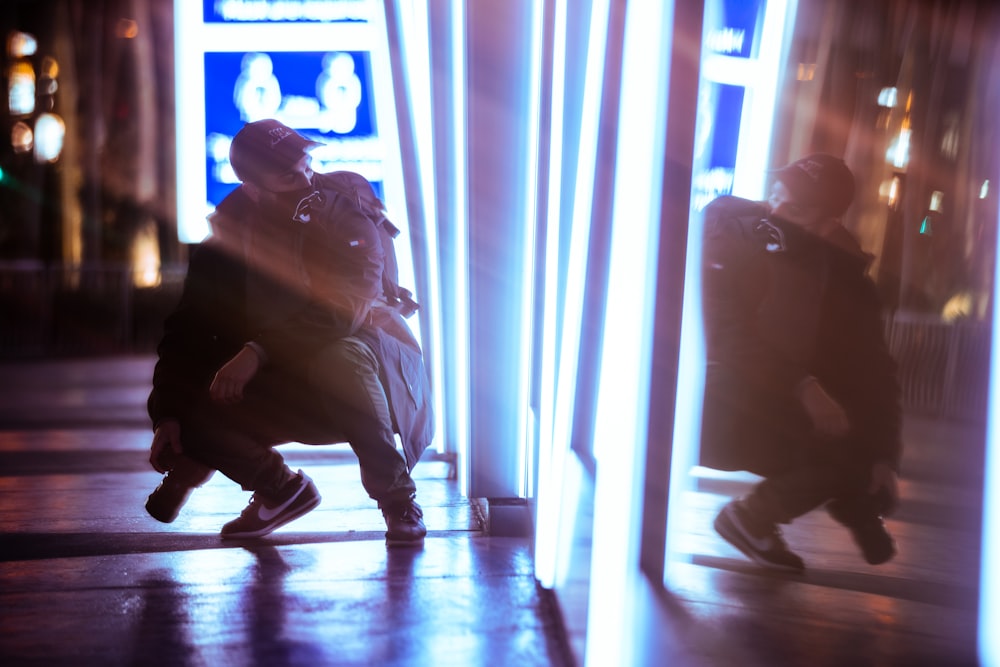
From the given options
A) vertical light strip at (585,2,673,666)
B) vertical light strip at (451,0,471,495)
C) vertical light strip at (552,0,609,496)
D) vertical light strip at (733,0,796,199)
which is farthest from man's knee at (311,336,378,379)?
vertical light strip at (733,0,796,199)

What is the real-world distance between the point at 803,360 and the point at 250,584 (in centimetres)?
161

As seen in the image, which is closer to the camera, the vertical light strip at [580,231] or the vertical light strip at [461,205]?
the vertical light strip at [580,231]

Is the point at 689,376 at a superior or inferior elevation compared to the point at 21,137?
inferior

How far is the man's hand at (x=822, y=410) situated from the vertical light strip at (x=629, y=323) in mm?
294

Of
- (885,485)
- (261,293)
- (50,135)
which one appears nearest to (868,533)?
(885,485)

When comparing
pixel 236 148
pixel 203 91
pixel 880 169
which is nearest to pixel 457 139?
pixel 236 148

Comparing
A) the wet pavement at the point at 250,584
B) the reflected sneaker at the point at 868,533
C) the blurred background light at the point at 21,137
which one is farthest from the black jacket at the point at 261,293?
the blurred background light at the point at 21,137

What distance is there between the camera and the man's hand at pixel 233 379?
2.74 m

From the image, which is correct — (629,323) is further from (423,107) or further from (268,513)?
(423,107)

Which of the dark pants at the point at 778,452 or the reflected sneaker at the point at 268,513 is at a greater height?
the dark pants at the point at 778,452

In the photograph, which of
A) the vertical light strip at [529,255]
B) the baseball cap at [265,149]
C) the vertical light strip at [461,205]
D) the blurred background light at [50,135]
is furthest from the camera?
the blurred background light at [50,135]

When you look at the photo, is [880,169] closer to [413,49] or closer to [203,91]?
[413,49]

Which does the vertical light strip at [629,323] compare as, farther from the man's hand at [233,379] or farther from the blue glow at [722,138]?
the man's hand at [233,379]

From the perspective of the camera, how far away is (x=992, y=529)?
65.0 inches
